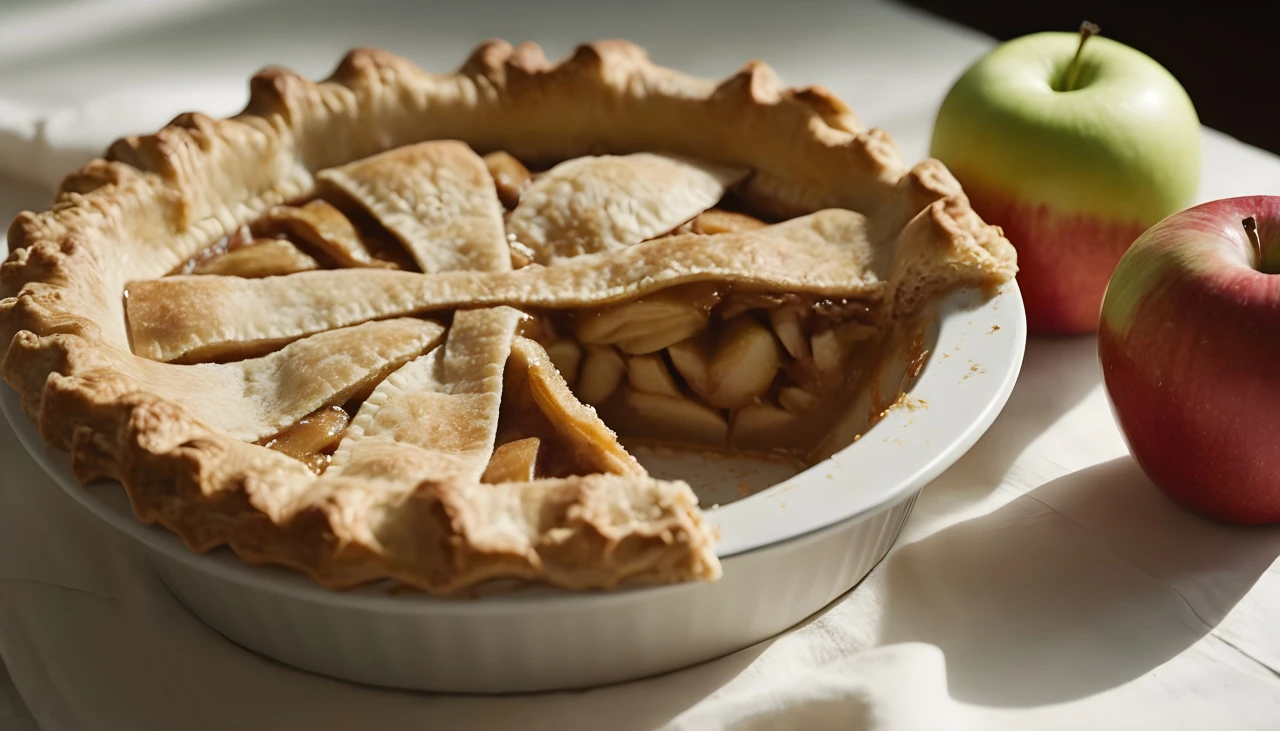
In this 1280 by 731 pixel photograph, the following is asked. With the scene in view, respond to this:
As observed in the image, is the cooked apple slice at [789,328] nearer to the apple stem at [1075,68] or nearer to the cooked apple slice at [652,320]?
the cooked apple slice at [652,320]

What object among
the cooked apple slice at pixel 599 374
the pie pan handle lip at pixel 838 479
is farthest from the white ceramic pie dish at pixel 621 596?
the cooked apple slice at pixel 599 374

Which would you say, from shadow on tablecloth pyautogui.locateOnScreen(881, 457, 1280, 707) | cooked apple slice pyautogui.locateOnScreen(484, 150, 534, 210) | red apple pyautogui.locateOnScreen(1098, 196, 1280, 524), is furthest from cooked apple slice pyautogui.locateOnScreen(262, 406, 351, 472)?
red apple pyautogui.locateOnScreen(1098, 196, 1280, 524)

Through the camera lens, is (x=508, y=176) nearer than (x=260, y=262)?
No

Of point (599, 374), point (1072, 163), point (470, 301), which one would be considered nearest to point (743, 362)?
point (599, 374)

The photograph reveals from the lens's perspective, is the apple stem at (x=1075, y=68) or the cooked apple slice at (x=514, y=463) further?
the apple stem at (x=1075, y=68)

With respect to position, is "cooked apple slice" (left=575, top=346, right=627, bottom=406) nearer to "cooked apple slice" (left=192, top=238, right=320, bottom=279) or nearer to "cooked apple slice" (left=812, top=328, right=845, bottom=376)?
"cooked apple slice" (left=812, top=328, right=845, bottom=376)

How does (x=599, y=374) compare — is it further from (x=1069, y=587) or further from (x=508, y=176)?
(x=1069, y=587)

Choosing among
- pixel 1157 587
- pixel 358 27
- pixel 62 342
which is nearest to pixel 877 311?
pixel 1157 587

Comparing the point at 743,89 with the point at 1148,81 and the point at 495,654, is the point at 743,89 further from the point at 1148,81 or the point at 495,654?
the point at 495,654
